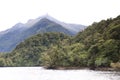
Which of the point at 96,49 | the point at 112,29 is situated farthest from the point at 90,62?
the point at 112,29

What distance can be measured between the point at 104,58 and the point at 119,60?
1221 cm

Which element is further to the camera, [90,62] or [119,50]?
[90,62]

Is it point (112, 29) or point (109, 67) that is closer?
point (109, 67)

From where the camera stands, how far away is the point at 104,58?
179m

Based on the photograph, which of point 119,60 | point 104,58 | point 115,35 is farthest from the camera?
point 115,35

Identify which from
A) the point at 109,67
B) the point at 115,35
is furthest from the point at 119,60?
the point at 115,35

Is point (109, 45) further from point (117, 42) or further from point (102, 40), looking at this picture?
point (102, 40)

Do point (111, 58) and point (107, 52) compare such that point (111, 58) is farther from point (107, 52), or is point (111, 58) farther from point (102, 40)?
point (102, 40)

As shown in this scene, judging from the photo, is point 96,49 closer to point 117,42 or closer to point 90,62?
point 90,62

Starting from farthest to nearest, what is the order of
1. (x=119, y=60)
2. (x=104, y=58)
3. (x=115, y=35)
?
1. (x=115, y=35)
2. (x=104, y=58)
3. (x=119, y=60)

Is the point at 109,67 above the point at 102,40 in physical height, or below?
below

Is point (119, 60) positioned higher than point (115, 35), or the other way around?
point (115, 35)

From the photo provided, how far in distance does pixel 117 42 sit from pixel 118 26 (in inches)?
577

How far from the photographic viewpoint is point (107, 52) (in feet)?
589
